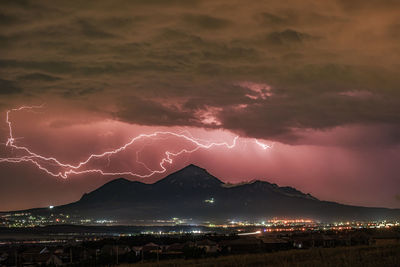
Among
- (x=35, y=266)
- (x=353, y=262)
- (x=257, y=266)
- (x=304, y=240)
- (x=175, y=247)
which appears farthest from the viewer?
(x=304, y=240)

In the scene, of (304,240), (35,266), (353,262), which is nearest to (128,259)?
(35,266)

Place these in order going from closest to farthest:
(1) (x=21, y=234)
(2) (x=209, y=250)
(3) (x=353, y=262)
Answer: (3) (x=353, y=262), (2) (x=209, y=250), (1) (x=21, y=234)

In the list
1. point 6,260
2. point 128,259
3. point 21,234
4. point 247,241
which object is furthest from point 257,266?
point 21,234

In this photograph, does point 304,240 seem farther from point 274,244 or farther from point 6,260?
point 6,260

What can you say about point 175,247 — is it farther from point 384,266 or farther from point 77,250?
point 384,266

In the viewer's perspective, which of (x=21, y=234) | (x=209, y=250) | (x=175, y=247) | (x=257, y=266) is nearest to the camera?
(x=257, y=266)

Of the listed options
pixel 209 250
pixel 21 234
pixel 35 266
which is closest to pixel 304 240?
pixel 209 250

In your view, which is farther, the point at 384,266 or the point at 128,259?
the point at 128,259

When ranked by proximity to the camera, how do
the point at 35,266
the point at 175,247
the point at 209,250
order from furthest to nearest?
the point at 175,247
the point at 209,250
the point at 35,266

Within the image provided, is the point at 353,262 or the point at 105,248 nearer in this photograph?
the point at 353,262
